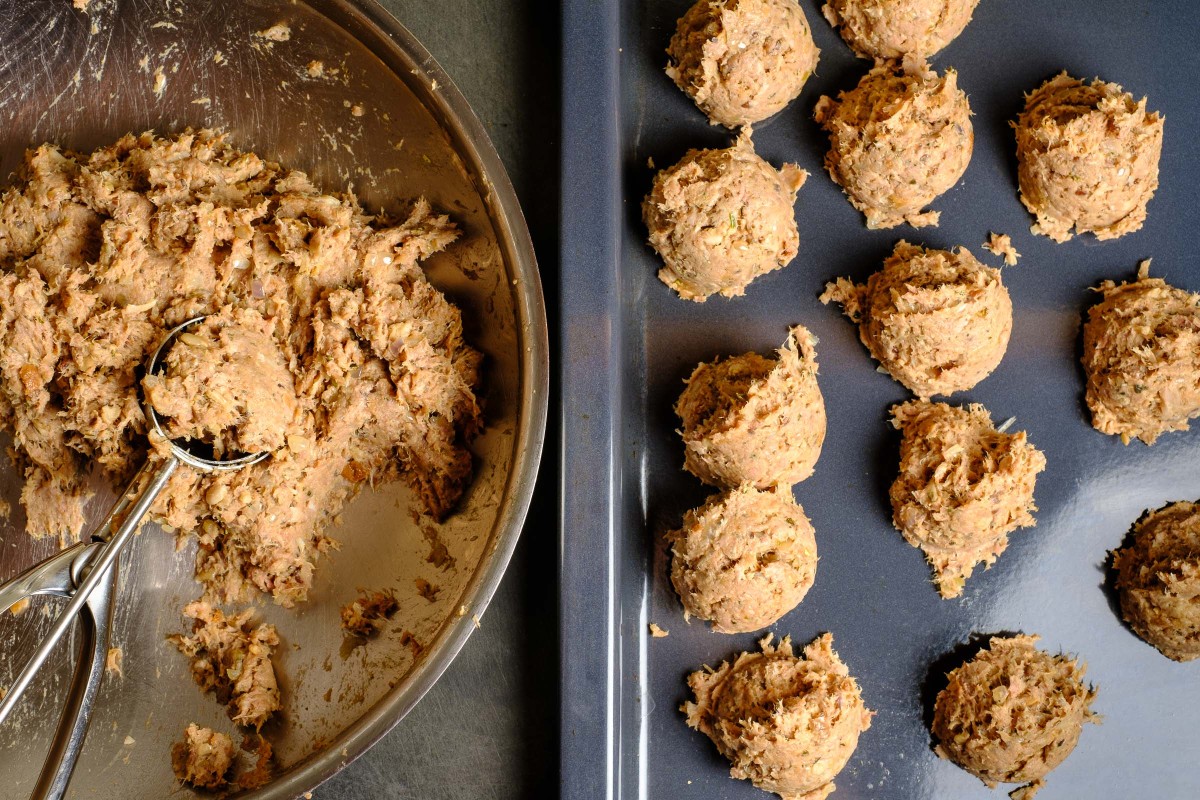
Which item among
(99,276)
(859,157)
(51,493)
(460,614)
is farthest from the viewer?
(859,157)

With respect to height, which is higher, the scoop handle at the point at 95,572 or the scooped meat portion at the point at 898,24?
the scooped meat portion at the point at 898,24

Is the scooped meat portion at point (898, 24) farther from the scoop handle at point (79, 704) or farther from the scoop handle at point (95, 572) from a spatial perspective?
the scoop handle at point (79, 704)

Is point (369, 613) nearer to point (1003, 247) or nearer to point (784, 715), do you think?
point (784, 715)

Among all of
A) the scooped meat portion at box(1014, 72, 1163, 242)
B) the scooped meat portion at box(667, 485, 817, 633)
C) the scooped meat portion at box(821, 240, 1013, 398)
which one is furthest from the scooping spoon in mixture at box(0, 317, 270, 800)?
the scooped meat portion at box(1014, 72, 1163, 242)

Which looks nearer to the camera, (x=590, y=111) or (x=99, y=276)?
(x=99, y=276)

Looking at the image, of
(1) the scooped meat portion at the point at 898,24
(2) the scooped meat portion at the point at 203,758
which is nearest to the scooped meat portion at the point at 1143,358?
(1) the scooped meat portion at the point at 898,24

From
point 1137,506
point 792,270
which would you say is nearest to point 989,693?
point 1137,506

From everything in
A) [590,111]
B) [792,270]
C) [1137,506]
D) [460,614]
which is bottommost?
[1137,506]

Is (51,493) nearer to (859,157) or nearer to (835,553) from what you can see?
(835,553)
